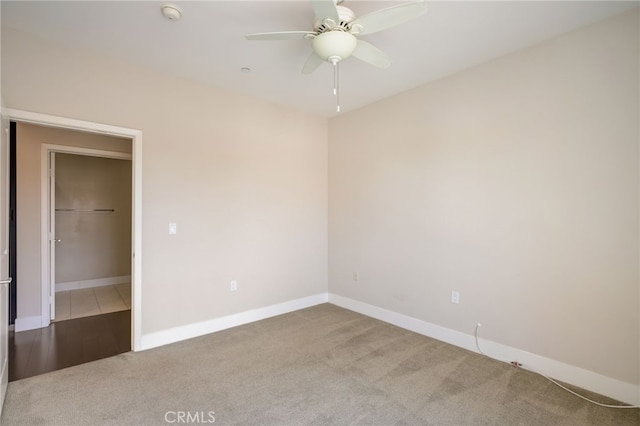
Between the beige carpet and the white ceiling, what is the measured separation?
2.74 m

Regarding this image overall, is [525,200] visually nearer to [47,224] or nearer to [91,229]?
[47,224]

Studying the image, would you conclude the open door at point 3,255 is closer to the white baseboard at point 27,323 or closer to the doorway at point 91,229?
the white baseboard at point 27,323

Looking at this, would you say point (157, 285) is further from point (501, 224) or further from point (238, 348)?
point (501, 224)

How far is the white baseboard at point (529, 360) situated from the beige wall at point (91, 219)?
4.99 m

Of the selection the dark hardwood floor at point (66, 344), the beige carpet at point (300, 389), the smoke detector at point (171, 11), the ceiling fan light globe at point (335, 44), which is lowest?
the beige carpet at point (300, 389)

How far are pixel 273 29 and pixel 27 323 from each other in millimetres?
4165

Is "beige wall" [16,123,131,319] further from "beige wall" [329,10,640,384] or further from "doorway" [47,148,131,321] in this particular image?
"beige wall" [329,10,640,384]

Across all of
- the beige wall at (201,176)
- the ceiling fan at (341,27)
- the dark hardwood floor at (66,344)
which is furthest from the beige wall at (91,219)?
the ceiling fan at (341,27)

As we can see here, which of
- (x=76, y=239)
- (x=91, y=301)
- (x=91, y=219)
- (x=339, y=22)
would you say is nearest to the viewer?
(x=339, y=22)

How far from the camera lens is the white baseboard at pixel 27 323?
10.9 feet

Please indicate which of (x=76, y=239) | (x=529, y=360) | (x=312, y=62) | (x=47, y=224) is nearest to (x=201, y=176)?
(x=312, y=62)

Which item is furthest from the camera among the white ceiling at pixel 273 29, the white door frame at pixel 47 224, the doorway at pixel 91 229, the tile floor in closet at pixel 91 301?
the doorway at pixel 91 229

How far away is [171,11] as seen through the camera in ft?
6.70

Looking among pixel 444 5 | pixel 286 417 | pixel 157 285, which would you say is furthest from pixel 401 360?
pixel 444 5
